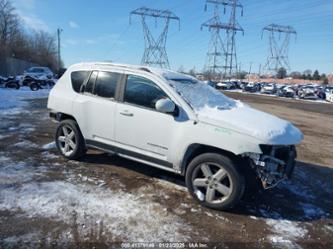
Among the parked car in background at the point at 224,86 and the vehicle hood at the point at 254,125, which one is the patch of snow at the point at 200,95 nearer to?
the vehicle hood at the point at 254,125

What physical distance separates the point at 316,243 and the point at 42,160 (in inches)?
185

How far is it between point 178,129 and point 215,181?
2.89ft

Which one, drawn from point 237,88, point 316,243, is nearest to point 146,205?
point 316,243

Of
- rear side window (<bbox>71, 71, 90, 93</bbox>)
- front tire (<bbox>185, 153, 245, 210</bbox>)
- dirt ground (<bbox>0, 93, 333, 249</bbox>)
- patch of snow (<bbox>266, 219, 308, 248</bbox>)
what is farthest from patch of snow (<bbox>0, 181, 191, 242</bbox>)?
rear side window (<bbox>71, 71, 90, 93</bbox>)

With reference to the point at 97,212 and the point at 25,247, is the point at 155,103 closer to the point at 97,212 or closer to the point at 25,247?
the point at 97,212

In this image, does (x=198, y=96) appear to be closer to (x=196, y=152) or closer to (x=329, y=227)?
(x=196, y=152)

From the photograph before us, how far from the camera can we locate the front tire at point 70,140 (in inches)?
241

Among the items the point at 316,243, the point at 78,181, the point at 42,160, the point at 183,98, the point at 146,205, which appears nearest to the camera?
the point at 316,243

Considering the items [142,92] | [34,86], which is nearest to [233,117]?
[142,92]

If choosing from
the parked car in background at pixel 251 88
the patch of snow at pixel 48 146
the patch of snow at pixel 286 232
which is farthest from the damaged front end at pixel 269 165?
the parked car in background at pixel 251 88

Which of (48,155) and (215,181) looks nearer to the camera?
(215,181)

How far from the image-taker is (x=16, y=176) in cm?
530

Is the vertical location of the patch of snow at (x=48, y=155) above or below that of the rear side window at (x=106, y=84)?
below

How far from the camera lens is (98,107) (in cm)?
571
